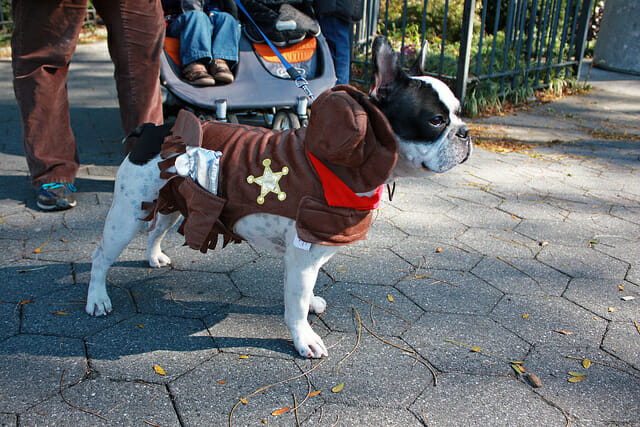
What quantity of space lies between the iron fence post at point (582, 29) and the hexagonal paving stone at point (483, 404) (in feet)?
25.5

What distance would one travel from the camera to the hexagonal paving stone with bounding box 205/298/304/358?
226 cm

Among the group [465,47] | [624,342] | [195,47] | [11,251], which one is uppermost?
[195,47]

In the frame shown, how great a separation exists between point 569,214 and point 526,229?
0.54m

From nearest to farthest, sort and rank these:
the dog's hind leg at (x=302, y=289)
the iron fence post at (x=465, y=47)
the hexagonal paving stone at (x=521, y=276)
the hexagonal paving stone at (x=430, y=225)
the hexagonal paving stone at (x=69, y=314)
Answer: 1. the dog's hind leg at (x=302, y=289)
2. the hexagonal paving stone at (x=69, y=314)
3. the hexagonal paving stone at (x=521, y=276)
4. the hexagonal paving stone at (x=430, y=225)
5. the iron fence post at (x=465, y=47)

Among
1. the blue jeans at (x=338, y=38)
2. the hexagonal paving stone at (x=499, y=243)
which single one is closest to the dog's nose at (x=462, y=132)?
the hexagonal paving stone at (x=499, y=243)

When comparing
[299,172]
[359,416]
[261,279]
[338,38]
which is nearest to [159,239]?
[261,279]

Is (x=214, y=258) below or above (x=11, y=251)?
below

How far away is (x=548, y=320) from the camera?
2545 mm

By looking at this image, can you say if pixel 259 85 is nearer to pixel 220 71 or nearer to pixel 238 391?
pixel 220 71

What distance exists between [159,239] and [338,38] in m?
3.49

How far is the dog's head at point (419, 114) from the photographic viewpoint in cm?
178

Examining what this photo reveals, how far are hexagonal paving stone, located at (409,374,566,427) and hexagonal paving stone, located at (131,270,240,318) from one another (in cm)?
119

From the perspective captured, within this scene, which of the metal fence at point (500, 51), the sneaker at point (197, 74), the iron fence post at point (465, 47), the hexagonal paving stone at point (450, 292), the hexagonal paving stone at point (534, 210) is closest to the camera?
the hexagonal paving stone at point (450, 292)

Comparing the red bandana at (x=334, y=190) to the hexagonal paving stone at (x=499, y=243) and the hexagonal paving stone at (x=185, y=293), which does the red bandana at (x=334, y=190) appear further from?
the hexagonal paving stone at (x=499, y=243)
